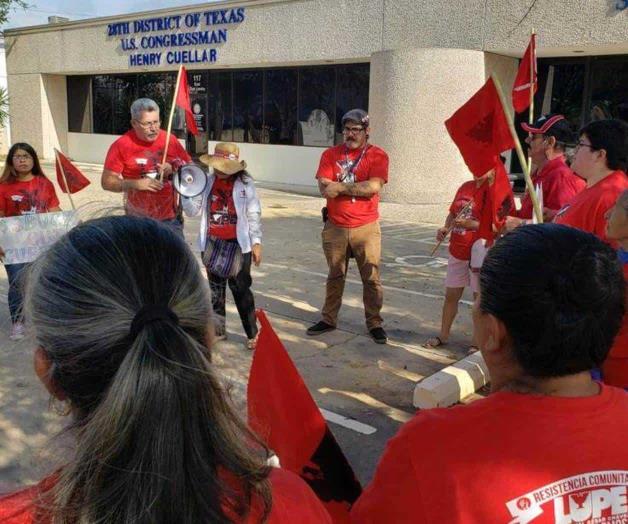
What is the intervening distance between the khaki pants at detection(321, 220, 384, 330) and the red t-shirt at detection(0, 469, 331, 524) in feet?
13.8

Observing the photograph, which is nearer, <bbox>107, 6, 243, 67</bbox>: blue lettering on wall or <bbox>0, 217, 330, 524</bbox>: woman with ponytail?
<bbox>0, 217, 330, 524</bbox>: woman with ponytail

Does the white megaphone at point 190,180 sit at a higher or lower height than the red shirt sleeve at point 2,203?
higher

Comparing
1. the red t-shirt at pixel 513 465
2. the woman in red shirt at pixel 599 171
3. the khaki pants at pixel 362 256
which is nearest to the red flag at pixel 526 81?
the khaki pants at pixel 362 256

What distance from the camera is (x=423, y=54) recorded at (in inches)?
532

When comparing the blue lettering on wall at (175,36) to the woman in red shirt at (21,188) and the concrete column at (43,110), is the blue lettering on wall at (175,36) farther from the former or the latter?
the woman in red shirt at (21,188)

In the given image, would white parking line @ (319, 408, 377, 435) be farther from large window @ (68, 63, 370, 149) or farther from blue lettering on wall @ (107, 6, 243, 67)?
blue lettering on wall @ (107, 6, 243, 67)

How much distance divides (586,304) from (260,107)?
730 inches

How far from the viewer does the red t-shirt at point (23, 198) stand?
5.27 meters

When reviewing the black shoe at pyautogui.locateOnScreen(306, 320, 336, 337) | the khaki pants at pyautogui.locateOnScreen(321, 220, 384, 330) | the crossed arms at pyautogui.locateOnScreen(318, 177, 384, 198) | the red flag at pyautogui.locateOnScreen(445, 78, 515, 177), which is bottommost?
the black shoe at pyautogui.locateOnScreen(306, 320, 336, 337)

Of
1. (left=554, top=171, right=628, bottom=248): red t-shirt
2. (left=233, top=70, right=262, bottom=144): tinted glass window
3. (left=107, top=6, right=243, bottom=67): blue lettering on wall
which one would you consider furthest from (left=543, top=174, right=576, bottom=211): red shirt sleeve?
(left=107, top=6, right=243, bottom=67): blue lettering on wall

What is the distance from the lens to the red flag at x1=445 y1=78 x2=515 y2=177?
3.96m

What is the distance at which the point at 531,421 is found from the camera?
4.24 feet

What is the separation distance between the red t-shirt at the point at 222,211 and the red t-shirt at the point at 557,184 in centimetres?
221

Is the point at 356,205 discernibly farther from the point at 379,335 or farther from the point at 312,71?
the point at 312,71
